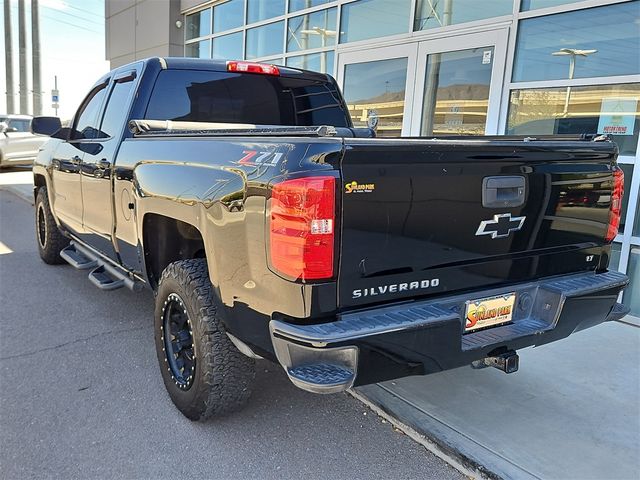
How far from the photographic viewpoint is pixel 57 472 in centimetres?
256

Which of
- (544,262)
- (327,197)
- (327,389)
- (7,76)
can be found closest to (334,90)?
(544,262)

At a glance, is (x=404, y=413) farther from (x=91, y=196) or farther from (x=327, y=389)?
(x=91, y=196)

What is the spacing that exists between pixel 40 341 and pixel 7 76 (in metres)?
31.0

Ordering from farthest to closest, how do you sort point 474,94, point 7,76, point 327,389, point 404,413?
point 7,76 → point 474,94 → point 404,413 → point 327,389

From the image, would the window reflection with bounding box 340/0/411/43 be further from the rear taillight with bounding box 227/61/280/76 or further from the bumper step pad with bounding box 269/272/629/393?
the bumper step pad with bounding box 269/272/629/393

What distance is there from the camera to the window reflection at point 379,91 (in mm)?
7578

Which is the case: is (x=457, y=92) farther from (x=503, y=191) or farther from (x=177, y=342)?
(x=177, y=342)

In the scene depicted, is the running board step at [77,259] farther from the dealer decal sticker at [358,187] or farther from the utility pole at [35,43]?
the utility pole at [35,43]

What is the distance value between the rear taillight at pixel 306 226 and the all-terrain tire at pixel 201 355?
69cm

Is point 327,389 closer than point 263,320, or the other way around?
point 327,389

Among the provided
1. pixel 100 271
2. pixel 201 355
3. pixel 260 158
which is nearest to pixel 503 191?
pixel 260 158

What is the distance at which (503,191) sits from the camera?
2521mm

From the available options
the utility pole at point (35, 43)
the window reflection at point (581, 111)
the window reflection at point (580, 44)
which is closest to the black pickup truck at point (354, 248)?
the window reflection at point (581, 111)

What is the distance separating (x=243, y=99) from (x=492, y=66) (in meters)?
3.42
